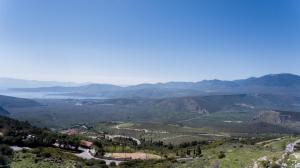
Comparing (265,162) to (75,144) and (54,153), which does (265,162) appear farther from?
(75,144)

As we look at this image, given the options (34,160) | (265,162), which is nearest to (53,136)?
(34,160)

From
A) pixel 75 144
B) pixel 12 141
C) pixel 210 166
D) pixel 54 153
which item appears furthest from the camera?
pixel 75 144

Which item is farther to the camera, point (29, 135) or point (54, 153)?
point (29, 135)

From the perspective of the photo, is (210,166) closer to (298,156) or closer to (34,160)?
(298,156)

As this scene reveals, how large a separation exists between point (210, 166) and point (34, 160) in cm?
3374

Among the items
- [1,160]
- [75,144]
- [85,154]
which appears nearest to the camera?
[1,160]

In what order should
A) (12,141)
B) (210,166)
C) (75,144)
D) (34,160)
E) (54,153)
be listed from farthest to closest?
(75,144) < (12,141) < (54,153) < (34,160) < (210,166)

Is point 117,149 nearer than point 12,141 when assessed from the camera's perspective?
No

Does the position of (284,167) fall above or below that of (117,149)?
above

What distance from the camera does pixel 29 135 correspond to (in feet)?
362

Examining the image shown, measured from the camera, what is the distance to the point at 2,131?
107m

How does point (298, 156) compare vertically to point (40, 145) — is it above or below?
above

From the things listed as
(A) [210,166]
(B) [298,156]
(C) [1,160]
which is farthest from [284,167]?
(C) [1,160]

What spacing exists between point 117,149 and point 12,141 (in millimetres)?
30324
